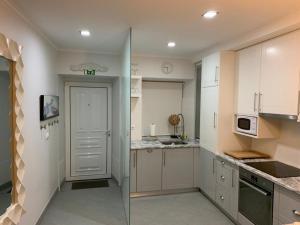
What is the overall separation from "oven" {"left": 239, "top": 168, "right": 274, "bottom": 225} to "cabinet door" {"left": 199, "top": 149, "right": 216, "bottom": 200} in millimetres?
700

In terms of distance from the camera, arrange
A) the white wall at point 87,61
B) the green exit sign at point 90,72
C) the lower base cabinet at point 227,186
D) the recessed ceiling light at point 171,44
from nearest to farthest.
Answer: the lower base cabinet at point 227,186, the recessed ceiling light at point 171,44, the white wall at point 87,61, the green exit sign at point 90,72

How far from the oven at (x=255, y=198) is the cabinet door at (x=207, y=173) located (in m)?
0.70

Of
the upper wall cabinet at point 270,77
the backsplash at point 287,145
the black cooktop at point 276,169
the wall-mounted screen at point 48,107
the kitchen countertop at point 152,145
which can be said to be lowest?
the black cooktop at point 276,169

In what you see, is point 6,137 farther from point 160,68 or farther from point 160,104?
point 160,104

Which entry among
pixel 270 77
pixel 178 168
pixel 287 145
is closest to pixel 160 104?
pixel 178 168

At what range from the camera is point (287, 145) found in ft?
9.43

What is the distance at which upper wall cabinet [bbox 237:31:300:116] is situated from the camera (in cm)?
240

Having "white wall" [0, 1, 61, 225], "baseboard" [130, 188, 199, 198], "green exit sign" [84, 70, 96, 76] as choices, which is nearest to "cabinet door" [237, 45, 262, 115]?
"baseboard" [130, 188, 199, 198]

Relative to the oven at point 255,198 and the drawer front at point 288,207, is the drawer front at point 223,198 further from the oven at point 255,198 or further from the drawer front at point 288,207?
the drawer front at point 288,207

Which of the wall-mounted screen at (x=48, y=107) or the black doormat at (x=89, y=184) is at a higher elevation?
the wall-mounted screen at (x=48, y=107)

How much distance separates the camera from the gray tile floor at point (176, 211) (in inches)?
123

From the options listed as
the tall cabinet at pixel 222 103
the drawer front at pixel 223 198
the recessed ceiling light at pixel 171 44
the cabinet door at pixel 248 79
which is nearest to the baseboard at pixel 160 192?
the drawer front at pixel 223 198

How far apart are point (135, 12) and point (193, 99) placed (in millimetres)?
2602

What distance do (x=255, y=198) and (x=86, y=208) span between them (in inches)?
95.2
